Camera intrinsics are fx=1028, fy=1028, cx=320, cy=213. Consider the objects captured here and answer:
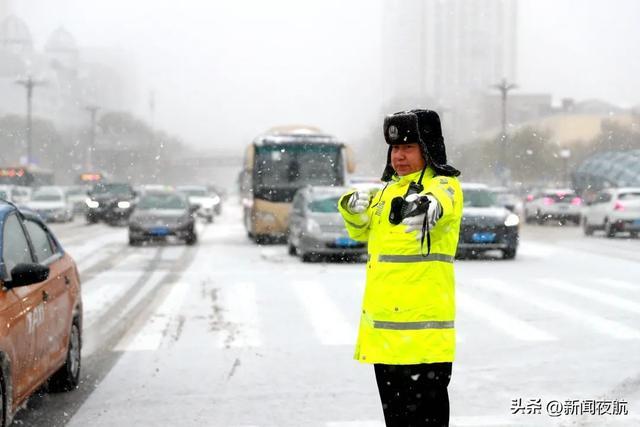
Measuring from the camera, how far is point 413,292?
4223mm

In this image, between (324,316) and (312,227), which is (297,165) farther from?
(324,316)

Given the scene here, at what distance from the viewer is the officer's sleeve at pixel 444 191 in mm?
4137

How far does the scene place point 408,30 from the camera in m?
104

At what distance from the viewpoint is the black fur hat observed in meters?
4.29

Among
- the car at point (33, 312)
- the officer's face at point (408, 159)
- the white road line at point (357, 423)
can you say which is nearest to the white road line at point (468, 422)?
the white road line at point (357, 423)

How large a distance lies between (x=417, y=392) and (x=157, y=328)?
24.4 ft

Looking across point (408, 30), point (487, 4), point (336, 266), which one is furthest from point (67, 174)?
point (336, 266)

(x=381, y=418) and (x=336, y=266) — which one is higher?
(x=381, y=418)

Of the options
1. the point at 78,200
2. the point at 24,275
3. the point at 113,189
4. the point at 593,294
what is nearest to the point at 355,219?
the point at 24,275

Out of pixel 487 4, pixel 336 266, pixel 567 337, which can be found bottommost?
pixel 336 266

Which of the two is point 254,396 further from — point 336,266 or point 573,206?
point 573,206

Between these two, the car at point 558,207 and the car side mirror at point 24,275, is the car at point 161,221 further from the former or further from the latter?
the car side mirror at point 24,275

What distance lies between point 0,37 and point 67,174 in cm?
2568

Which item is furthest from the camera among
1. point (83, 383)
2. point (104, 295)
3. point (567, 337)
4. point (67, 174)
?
point (67, 174)
